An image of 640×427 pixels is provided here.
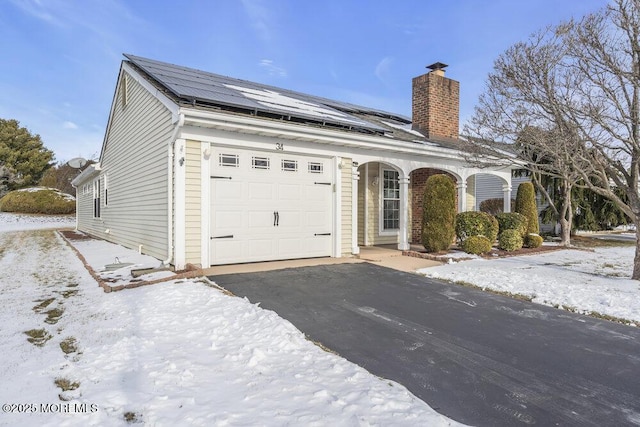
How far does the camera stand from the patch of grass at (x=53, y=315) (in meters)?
4.07

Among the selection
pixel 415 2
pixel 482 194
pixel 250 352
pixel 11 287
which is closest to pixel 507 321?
pixel 250 352

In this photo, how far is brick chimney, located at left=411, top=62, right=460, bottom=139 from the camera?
11.7 m

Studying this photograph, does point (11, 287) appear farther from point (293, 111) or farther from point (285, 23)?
point (285, 23)

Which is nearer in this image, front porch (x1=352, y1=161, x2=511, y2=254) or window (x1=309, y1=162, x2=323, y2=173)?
window (x1=309, y1=162, x2=323, y2=173)

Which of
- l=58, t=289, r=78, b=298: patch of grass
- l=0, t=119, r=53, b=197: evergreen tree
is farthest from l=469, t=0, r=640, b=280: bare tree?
l=0, t=119, r=53, b=197: evergreen tree

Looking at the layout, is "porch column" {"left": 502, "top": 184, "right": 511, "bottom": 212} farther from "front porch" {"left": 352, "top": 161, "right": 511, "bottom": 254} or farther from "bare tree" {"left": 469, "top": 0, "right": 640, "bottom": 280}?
"bare tree" {"left": 469, "top": 0, "right": 640, "bottom": 280}

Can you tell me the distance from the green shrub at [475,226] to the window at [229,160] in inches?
236

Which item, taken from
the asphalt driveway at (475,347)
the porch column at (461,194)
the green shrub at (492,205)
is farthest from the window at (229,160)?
the green shrub at (492,205)

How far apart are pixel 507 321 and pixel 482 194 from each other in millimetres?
21634

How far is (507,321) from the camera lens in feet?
13.8

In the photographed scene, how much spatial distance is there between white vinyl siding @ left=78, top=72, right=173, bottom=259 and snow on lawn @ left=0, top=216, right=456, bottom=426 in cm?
330

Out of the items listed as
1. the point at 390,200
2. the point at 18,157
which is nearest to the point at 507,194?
the point at 390,200

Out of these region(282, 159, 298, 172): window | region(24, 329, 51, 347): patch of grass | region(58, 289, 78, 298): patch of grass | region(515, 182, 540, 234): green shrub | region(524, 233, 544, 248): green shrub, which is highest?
region(282, 159, 298, 172): window

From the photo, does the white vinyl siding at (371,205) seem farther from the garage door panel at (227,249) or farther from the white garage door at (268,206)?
the garage door panel at (227,249)
